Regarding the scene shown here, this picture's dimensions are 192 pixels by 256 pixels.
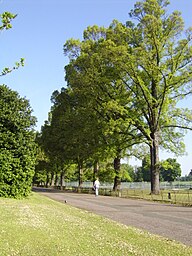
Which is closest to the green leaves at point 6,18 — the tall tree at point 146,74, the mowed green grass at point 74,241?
the mowed green grass at point 74,241

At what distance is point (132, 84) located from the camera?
118 ft

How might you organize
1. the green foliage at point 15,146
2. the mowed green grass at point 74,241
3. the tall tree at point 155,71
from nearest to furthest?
the mowed green grass at point 74,241 → the green foliage at point 15,146 → the tall tree at point 155,71

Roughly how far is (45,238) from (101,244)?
150 centimetres

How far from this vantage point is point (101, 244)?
8.86 meters

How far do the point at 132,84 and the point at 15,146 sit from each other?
665 inches

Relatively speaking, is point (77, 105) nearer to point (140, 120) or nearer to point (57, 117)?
point (57, 117)

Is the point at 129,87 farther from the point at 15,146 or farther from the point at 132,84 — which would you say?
the point at 15,146

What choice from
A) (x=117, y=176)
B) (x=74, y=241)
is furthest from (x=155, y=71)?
(x=74, y=241)

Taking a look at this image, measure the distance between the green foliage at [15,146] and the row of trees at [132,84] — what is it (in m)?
11.3

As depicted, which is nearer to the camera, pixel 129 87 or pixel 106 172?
pixel 129 87

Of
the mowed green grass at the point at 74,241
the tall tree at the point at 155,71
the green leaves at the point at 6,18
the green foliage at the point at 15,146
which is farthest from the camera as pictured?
the tall tree at the point at 155,71

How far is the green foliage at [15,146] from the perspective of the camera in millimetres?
22609

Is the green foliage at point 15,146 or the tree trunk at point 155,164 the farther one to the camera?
the tree trunk at point 155,164

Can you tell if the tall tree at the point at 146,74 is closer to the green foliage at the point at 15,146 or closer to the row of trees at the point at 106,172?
the row of trees at the point at 106,172
